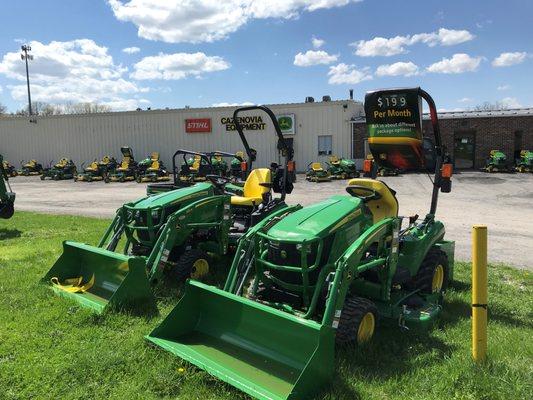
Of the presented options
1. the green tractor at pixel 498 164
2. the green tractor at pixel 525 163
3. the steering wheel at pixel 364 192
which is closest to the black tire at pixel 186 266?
the steering wheel at pixel 364 192

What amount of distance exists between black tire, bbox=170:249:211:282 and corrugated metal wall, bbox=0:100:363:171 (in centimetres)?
2093

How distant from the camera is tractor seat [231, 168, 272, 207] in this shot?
22.7 ft

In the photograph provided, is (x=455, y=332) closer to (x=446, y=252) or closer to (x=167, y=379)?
(x=446, y=252)

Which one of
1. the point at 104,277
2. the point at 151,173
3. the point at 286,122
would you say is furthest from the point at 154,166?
the point at 104,277

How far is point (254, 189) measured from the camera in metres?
7.24

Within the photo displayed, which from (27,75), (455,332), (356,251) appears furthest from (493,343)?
(27,75)

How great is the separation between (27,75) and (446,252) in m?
52.9

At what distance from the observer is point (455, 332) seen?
13.5ft

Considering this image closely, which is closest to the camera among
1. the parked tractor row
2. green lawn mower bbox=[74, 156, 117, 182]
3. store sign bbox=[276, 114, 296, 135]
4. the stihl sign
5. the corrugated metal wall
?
the parked tractor row

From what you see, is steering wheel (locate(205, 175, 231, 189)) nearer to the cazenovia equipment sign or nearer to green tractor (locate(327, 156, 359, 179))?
the cazenovia equipment sign

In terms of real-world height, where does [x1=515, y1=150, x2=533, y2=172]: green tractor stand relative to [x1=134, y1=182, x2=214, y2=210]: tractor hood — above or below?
below

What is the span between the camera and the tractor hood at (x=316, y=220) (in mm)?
3840

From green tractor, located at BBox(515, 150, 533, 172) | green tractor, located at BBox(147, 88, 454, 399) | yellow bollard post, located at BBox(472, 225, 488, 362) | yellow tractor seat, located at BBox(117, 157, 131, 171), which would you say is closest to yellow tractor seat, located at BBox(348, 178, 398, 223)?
green tractor, located at BBox(147, 88, 454, 399)

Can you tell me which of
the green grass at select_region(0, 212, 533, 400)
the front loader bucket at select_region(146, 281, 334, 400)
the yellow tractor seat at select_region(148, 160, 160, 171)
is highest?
the yellow tractor seat at select_region(148, 160, 160, 171)
